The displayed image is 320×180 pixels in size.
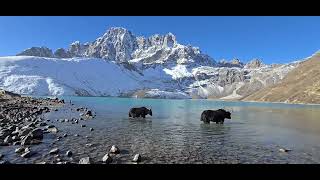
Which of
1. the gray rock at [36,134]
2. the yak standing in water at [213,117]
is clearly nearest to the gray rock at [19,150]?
the gray rock at [36,134]

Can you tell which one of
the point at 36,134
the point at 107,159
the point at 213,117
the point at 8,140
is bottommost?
the point at 107,159

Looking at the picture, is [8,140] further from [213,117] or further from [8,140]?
[213,117]

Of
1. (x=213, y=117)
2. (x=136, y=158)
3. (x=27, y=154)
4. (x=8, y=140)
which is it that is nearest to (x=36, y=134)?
(x=8, y=140)

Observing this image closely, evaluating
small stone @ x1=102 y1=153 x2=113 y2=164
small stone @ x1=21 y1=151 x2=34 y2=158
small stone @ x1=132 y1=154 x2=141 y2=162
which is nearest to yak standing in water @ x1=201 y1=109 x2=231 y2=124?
small stone @ x1=132 y1=154 x2=141 y2=162

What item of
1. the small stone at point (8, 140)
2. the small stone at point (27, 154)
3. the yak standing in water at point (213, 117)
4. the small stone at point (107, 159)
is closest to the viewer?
the small stone at point (107, 159)

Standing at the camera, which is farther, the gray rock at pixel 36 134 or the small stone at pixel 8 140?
the gray rock at pixel 36 134

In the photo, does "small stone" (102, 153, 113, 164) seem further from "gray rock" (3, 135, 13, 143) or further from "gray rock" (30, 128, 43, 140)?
"gray rock" (30, 128, 43, 140)

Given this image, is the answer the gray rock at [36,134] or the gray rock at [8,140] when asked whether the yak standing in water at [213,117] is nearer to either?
the gray rock at [36,134]

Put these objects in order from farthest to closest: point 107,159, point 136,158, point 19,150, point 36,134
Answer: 1. point 36,134
2. point 19,150
3. point 136,158
4. point 107,159
